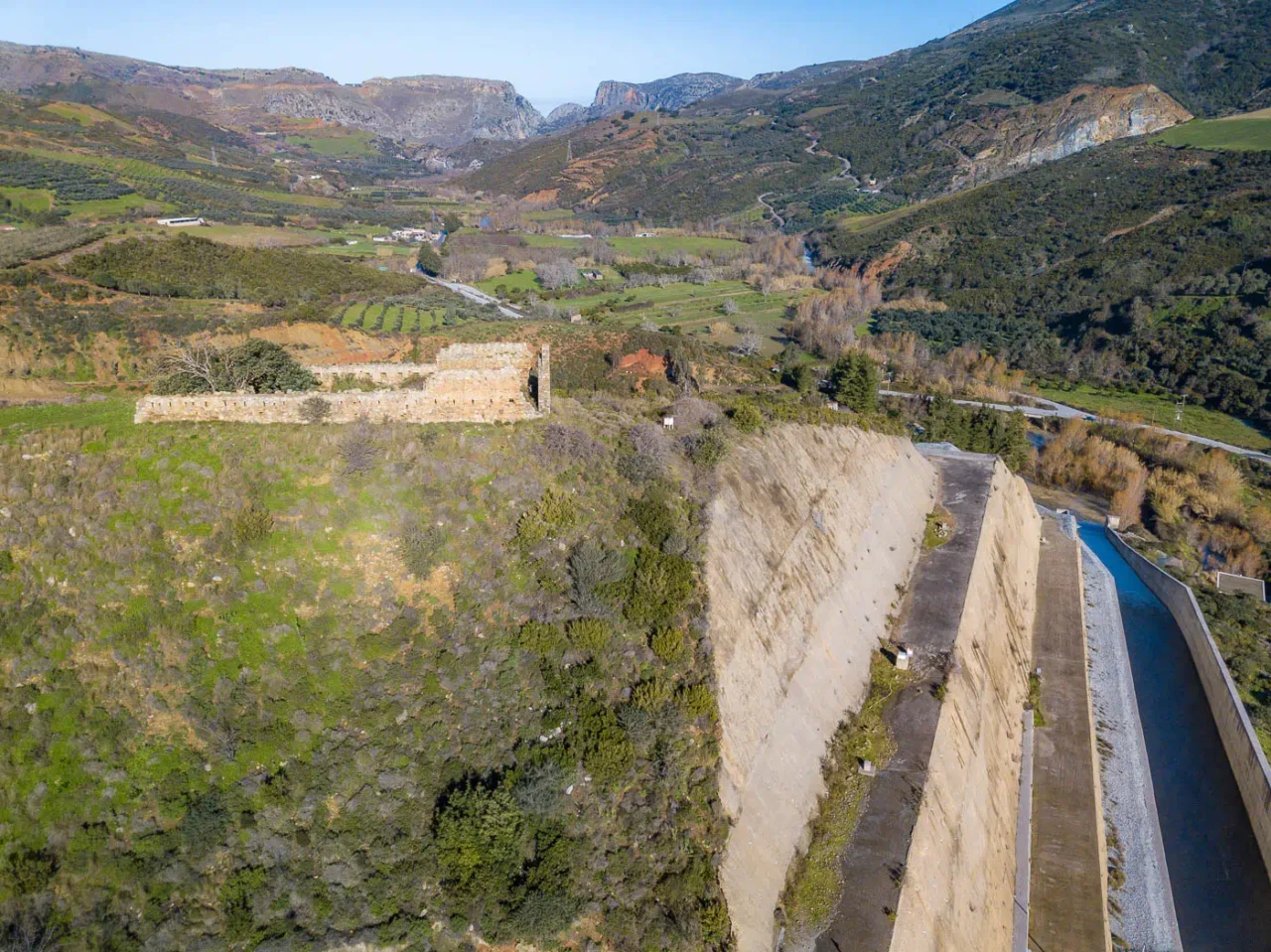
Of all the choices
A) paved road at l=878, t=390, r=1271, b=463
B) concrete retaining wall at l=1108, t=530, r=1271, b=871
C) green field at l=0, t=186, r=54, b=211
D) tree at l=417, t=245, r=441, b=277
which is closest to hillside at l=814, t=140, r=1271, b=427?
paved road at l=878, t=390, r=1271, b=463

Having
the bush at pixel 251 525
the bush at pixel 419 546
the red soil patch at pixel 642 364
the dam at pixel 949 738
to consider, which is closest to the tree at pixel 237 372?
the bush at pixel 251 525

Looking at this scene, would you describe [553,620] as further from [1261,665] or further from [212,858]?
[1261,665]

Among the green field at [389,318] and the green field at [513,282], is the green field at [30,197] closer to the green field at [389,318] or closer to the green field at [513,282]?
the green field at [389,318]

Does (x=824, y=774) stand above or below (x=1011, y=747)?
above

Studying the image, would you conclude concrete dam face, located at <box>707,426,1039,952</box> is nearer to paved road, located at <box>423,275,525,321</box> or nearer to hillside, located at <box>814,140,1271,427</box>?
paved road, located at <box>423,275,525,321</box>

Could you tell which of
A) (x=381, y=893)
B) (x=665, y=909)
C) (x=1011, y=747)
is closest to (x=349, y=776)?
(x=381, y=893)

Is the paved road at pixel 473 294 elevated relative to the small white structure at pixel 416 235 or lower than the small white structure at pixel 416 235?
lower
